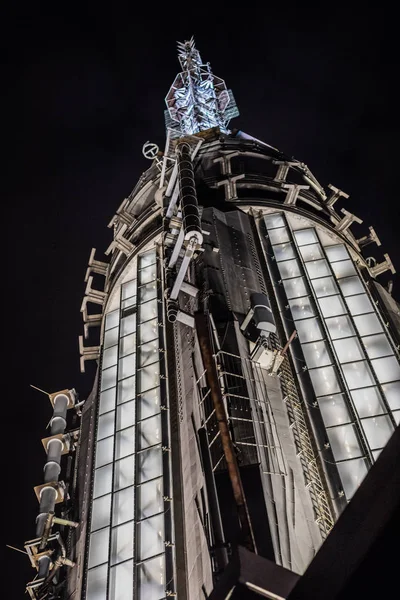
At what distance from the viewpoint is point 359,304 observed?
3231cm

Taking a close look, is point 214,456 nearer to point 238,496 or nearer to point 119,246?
point 238,496

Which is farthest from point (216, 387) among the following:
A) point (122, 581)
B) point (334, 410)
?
point (122, 581)

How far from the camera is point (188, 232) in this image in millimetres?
26391

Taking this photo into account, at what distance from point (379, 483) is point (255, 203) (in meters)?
30.5

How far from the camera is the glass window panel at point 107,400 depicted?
3312 cm

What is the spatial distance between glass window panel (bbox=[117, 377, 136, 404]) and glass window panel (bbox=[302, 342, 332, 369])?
9478 millimetres

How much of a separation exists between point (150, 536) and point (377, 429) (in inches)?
A: 416

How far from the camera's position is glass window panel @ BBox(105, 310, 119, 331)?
38.9 meters

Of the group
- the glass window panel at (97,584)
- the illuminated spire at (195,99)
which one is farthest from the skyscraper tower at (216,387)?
the illuminated spire at (195,99)

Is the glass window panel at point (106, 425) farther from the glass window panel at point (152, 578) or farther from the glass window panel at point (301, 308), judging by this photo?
the glass window panel at point (301, 308)

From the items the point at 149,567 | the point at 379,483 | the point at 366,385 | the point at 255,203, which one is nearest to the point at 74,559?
the point at 149,567

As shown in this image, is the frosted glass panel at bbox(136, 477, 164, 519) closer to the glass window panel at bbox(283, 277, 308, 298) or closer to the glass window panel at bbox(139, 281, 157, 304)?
the glass window panel at bbox(283, 277, 308, 298)

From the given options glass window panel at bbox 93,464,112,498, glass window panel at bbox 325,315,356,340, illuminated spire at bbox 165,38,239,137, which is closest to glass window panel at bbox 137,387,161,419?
glass window panel at bbox 93,464,112,498

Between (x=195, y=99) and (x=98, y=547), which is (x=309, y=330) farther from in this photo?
(x=195, y=99)
